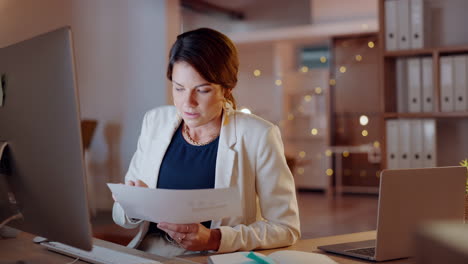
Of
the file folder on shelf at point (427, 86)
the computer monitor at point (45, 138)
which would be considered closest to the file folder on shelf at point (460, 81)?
the file folder on shelf at point (427, 86)

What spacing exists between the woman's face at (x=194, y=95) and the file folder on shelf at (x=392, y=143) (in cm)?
207

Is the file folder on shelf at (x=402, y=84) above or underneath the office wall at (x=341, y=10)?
underneath

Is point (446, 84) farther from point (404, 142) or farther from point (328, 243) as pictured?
point (328, 243)

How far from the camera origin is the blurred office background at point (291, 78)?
361 centimetres

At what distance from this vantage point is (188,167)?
6.24 ft

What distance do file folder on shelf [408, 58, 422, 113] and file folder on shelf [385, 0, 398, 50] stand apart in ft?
0.54

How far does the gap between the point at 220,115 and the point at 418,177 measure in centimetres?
82

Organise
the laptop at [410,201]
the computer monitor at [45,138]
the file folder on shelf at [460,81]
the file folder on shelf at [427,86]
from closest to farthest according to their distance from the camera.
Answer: the computer monitor at [45,138]
the laptop at [410,201]
the file folder on shelf at [460,81]
the file folder on shelf at [427,86]

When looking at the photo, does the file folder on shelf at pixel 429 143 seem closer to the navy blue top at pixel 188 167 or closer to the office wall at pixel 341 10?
the navy blue top at pixel 188 167

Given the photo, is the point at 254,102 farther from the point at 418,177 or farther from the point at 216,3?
the point at 418,177

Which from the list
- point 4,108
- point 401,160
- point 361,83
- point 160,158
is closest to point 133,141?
point 401,160

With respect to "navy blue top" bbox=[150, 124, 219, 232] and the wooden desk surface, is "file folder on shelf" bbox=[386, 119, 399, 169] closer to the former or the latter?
the wooden desk surface

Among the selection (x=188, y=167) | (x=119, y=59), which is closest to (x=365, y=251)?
(x=188, y=167)

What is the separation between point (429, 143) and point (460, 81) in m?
0.45
